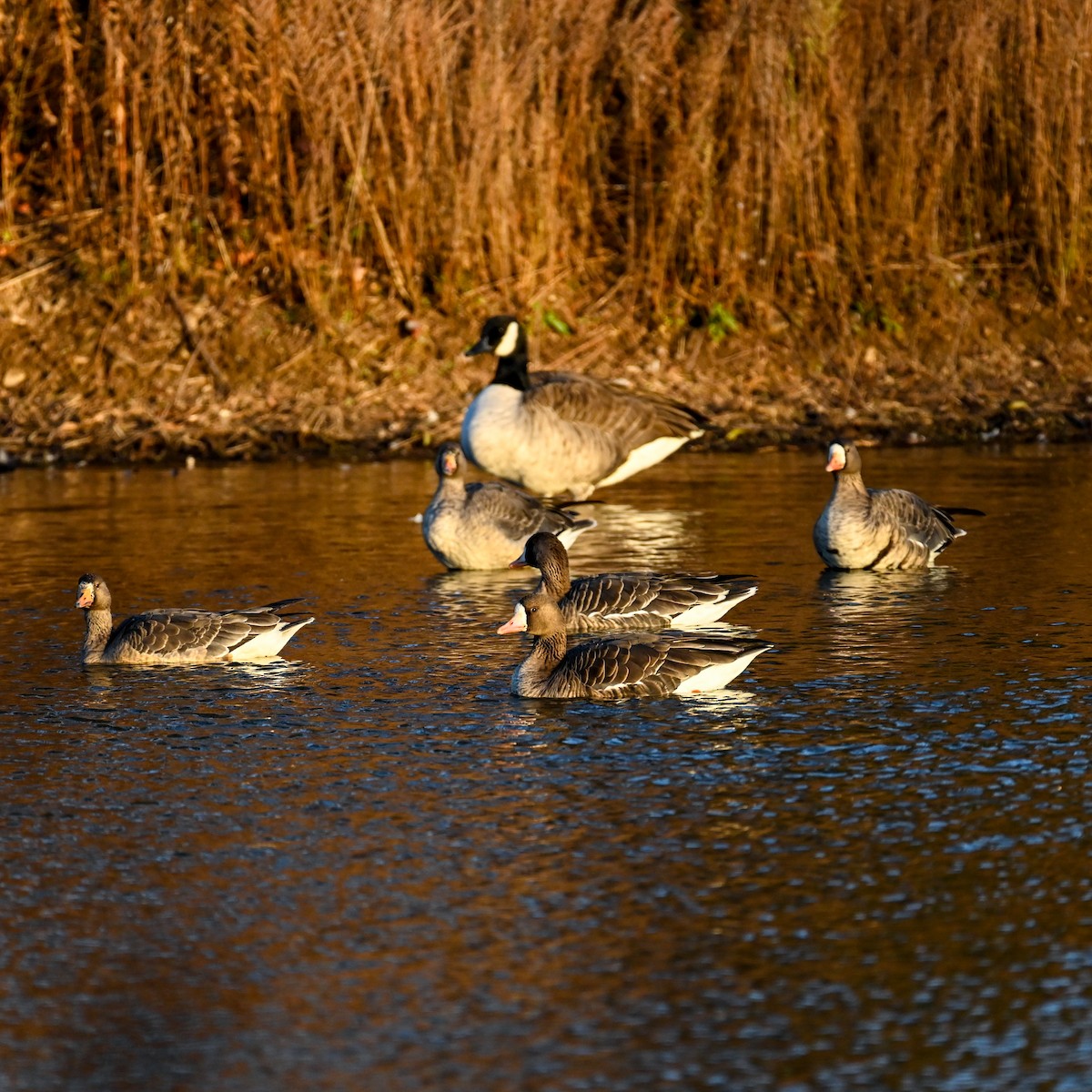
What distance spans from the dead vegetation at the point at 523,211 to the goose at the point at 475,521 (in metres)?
5.93

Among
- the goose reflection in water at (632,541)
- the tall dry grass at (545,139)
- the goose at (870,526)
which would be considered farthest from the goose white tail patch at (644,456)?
the tall dry grass at (545,139)

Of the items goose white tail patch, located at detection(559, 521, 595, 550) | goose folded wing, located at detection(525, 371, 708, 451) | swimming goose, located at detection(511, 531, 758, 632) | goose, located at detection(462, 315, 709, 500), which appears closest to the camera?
swimming goose, located at detection(511, 531, 758, 632)

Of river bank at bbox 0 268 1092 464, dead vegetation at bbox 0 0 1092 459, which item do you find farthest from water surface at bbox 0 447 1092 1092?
dead vegetation at bbox 0 0 1092 459

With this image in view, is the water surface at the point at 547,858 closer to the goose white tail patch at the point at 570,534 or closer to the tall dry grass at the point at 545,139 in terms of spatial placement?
the goose white tail patch at the point at 570,534

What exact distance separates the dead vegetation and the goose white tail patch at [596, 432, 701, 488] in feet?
9.13

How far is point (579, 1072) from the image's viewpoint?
4992 mm

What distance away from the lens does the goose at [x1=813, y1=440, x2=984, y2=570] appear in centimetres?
1230

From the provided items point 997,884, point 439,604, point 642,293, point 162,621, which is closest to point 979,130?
point 642,293

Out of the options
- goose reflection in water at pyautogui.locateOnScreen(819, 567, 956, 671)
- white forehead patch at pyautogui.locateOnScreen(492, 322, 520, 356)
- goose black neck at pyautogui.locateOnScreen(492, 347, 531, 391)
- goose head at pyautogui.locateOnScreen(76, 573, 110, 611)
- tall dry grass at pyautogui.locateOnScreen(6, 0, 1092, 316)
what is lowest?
goose reflection in water at pyautogui.locateOnScreen(819, 567, 956, 671)

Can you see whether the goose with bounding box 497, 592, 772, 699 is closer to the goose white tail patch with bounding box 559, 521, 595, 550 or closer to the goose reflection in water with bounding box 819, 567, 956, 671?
the goose reflection in water with bounding box 819, 567, 956, 671

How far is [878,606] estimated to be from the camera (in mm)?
11352

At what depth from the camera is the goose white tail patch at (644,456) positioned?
53.8 ft

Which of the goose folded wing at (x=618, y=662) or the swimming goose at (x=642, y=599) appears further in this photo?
the swimming goose at (x=642, y=599)

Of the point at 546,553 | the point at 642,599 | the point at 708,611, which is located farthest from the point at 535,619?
the point at 708,611
